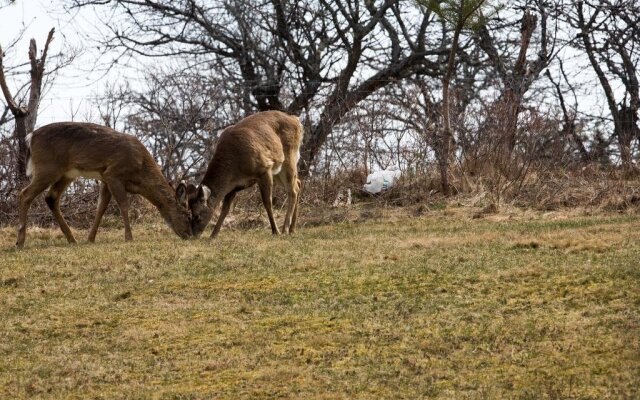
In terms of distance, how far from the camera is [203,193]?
16.3m

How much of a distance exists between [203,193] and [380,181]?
4.40 metres

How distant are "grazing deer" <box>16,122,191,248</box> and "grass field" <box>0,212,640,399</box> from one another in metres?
1.64

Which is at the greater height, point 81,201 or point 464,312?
point 81,201

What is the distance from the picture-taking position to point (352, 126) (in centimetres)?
2156

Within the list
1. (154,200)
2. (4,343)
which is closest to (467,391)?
(4,343)

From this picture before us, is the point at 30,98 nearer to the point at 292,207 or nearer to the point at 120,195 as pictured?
the point at 120,195

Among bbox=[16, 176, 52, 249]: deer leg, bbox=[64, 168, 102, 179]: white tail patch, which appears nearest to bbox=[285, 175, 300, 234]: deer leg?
bbox=[64, 168, 102, 179]: white tail patch

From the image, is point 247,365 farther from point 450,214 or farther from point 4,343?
point 450,214

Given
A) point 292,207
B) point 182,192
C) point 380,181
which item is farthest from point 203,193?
point 380,181

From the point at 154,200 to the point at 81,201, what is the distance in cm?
317

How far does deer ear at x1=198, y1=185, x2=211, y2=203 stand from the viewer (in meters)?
16.3

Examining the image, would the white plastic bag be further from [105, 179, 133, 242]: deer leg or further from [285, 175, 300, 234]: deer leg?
[105, 179, 133, 242]: deer leg

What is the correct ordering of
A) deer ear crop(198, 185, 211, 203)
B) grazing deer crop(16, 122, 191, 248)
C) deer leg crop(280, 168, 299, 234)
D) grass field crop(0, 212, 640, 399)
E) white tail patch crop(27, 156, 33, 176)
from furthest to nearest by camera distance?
deer leg crop(280, 168, 299, 234) → deer ear crop(198, 185, 211, 203) → white tail patch crop(27, 156, 33, 176) → grazing deer crop(16, 122, 191, 248) → grass field crop(0, 212, 640, 399)

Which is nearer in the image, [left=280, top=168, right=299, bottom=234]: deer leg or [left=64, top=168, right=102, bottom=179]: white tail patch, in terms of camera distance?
[left=64, top=168, right=102, bottom=179]: white tail patch
